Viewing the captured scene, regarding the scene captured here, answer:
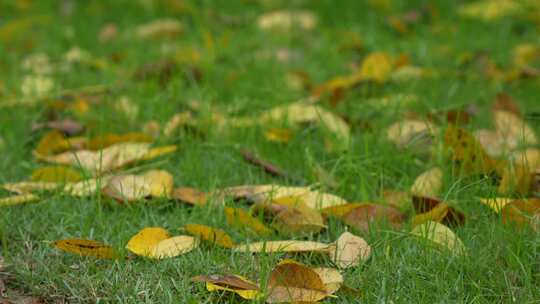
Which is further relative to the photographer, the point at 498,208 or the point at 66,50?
the point at 66,50

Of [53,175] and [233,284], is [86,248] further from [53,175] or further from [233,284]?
[53,175]

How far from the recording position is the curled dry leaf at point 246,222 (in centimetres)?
192

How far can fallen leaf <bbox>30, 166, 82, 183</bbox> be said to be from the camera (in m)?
2.25

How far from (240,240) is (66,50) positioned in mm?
2199

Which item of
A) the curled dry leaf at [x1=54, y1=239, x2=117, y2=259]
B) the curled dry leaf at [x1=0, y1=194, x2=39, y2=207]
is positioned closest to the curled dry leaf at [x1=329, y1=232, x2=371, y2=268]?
the curled dry leaf at [x1=54, y1=239, x2=117, y2=259]

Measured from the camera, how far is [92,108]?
9.42ft

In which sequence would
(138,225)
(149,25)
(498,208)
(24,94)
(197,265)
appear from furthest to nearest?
1. (149,25)
2. (24,94)
3. (138,225)
4. (498,208)
5. (197,265)

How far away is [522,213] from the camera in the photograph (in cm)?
186

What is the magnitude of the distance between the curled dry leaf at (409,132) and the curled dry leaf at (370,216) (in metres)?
0.43

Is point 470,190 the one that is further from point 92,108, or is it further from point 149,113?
point 92,108

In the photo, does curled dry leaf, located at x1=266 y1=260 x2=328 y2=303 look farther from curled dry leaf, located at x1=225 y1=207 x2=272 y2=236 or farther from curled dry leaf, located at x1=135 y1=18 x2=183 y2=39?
curled dry leaf, located at x1=135 y1=18 x2=183 y2=39

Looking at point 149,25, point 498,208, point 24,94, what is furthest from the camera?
point 149,25

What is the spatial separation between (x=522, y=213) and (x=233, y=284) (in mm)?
692

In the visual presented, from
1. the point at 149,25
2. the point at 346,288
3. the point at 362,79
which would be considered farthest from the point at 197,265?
the point at 149,25
